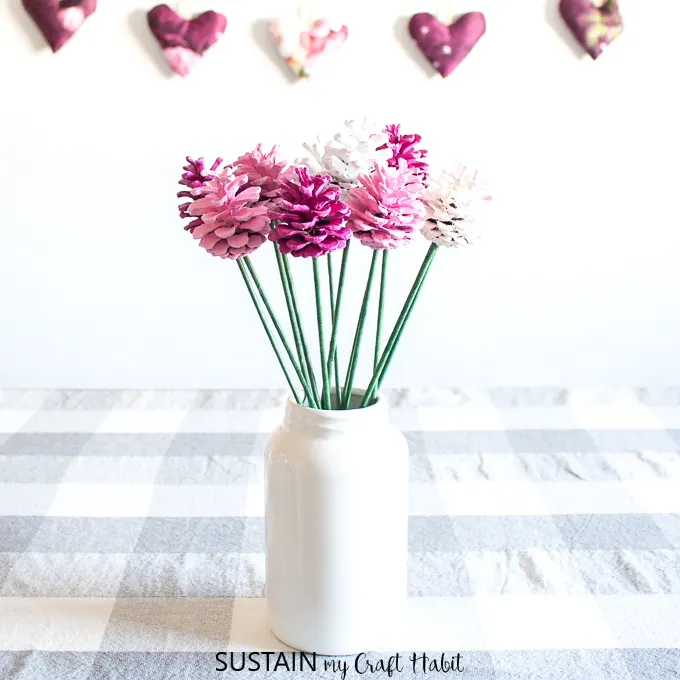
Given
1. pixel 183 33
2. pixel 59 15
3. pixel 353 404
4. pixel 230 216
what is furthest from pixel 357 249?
pixel 230 216

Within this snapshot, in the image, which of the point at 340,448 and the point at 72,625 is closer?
the point at 340,448

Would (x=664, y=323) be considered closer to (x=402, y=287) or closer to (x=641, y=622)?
(x=402, y=287)

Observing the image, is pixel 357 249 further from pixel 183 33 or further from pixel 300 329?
pixel 300 329

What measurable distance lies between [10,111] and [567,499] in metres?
1.33

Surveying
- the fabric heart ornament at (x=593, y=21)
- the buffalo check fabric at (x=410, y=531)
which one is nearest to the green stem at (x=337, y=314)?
the buffalo check fabric at (x=410, y=531)

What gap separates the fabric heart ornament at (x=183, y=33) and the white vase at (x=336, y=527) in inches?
42.2

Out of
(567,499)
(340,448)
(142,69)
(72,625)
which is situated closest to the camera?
(340,448)

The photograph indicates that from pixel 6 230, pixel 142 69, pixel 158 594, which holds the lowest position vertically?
pixel 158 594

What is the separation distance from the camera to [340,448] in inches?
34.5

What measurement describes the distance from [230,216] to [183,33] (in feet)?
3.57

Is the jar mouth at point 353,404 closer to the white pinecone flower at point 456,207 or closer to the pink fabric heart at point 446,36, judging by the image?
the white pinecone flower at point 456,207

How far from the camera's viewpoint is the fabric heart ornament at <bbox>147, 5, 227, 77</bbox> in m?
1.74

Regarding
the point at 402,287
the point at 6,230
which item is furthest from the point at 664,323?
the point at 6,230

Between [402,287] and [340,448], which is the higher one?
[340,448]
